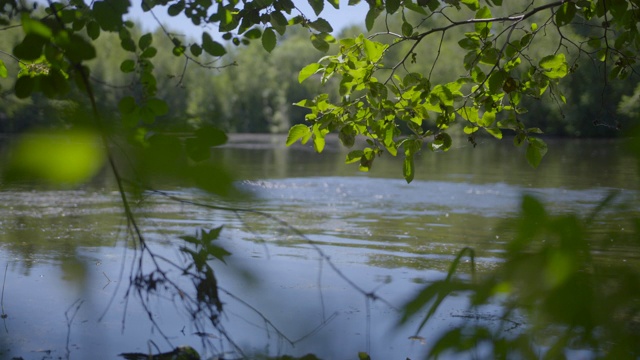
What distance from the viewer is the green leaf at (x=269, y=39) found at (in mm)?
2242

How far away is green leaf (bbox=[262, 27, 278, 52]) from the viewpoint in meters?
2.24

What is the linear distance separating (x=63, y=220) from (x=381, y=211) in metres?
4.33

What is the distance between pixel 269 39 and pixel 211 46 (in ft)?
2.43

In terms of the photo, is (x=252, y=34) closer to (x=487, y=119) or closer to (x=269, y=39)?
(x=269, y=39)

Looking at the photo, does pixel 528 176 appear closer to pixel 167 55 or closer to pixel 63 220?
pixel 63 220

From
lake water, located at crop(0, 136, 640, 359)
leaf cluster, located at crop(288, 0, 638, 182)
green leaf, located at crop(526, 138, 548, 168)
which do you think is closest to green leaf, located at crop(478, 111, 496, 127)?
leaf cluster, located at crop(288, 0, 638, 182)

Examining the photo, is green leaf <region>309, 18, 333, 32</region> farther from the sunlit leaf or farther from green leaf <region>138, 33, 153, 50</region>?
the sunlit leaf

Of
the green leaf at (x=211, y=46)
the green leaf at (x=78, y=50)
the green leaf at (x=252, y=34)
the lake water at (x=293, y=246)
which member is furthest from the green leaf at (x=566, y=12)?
the green leaf at (x=78, y=50)

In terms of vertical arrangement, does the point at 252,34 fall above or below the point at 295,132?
above

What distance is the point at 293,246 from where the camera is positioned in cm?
805

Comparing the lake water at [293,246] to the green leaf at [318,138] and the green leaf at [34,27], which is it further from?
the green leaf at [318,138]

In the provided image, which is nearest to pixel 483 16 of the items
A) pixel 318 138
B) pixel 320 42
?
pixel 320 42

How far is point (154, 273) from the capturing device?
84 cm

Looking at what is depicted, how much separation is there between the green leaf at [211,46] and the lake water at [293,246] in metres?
0.30
